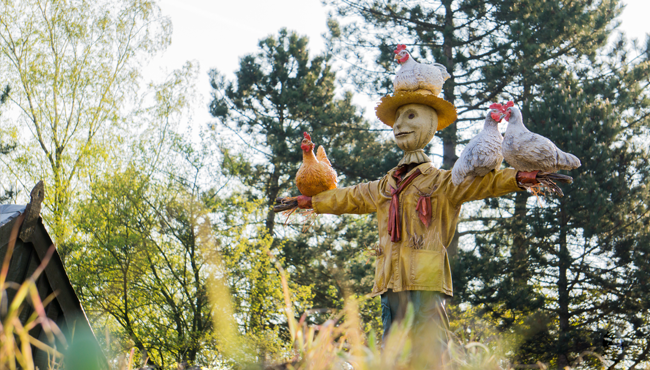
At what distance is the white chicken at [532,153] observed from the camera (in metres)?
3.12

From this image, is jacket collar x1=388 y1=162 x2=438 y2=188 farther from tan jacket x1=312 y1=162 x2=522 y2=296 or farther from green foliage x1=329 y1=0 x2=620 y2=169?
green foliage x1=329 y1=0 x2=620 y2=169

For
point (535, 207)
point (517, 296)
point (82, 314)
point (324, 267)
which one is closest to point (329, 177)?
point (82, 314)

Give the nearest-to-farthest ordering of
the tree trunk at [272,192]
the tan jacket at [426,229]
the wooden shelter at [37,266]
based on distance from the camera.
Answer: the wooden shelter at [37,266] < the tan jacket at [426,229] < the tree trunk at [272,192]

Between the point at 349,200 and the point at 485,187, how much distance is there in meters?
0.96

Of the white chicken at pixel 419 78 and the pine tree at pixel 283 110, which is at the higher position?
the pine tree at pixel 283 110

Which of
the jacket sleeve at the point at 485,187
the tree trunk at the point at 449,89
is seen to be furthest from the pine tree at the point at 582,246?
the jacket sleeve at the point at 485,187

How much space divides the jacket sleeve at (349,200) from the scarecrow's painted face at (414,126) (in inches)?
13.5

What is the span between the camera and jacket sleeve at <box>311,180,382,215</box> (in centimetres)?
397

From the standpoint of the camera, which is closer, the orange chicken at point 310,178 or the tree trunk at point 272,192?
the orange chicken at point 310,178

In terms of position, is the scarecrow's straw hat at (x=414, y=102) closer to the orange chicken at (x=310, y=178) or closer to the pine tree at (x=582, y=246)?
the orange chicken at (x=310, y=178)

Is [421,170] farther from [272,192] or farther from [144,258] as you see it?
[272,192]

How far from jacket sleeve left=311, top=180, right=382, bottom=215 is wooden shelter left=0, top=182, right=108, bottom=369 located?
1.63m

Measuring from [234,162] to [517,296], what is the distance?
6.36 meters

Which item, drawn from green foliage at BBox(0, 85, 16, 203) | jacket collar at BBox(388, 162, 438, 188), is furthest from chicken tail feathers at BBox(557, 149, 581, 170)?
green foliage at BBox(0, 85, 16, 203)
